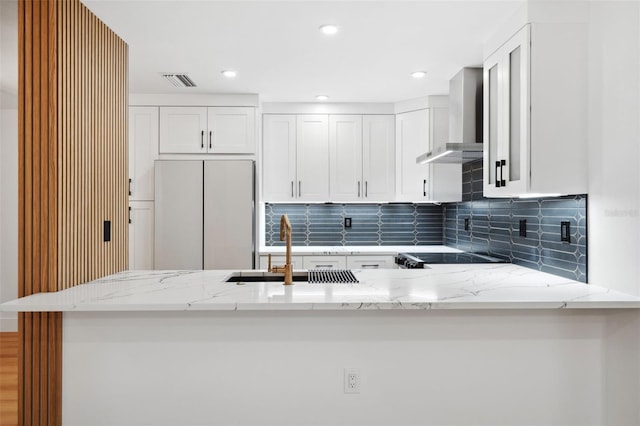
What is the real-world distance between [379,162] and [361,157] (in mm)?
193

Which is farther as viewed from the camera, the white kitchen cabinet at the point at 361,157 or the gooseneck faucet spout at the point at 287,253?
the white kitchen cabinet at the point at 361,157

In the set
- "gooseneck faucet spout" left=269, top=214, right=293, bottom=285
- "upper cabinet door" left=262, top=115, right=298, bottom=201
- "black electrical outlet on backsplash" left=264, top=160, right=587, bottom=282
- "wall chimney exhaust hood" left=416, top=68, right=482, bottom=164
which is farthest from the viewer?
"upper cabinet door" left=262, top=115, right=298, bottom=201

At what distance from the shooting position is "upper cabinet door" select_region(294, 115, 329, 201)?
444cm

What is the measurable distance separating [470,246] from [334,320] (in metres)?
2.47

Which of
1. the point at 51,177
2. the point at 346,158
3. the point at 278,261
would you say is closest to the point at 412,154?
the point at 346,158

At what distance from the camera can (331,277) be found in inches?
95.3

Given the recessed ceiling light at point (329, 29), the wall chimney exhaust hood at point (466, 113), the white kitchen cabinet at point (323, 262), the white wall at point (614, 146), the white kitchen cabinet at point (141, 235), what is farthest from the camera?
the white kitchen cabinet at point (323, 262)

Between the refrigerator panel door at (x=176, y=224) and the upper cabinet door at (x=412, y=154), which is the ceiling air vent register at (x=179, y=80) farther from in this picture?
the upper cabinet door at (x=412, y=154)

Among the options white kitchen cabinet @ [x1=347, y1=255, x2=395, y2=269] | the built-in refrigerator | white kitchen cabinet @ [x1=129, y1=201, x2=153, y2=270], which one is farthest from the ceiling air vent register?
white kitchen cabinet @ [x1=347, y1=255, x2=395, y2=269]

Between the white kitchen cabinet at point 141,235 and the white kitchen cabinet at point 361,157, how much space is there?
1.81 metres

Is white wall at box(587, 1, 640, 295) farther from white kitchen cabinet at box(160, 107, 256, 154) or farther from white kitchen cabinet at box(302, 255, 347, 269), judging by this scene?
white kitchen cabinet at box(160, 107, 256, 154)

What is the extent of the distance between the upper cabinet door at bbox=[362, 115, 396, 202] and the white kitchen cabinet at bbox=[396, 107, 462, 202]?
9 centimetres

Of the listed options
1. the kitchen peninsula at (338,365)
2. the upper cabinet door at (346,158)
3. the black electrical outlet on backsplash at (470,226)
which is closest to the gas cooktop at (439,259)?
the black electrical outlet on backsplash at (470,226)

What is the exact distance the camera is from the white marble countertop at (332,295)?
175 centimetres
